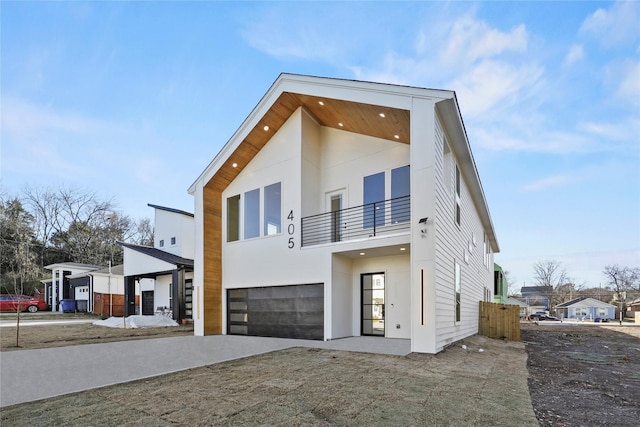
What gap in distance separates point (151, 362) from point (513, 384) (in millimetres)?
6369

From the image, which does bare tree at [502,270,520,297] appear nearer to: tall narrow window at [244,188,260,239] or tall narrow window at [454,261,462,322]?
tall narrow window at [454,261,462,322]

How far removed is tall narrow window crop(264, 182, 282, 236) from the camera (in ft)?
38.2

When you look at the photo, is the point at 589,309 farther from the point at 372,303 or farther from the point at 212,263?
the point at 212,263

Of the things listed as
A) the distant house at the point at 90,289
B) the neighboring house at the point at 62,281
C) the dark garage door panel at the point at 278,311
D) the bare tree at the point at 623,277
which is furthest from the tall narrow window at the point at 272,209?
the bare tree at the point at 623,277

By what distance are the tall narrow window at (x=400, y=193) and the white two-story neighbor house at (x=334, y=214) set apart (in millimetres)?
33

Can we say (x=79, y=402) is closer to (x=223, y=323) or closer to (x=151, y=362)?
(x=151, y=362)

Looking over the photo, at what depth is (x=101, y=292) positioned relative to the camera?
24562 mm

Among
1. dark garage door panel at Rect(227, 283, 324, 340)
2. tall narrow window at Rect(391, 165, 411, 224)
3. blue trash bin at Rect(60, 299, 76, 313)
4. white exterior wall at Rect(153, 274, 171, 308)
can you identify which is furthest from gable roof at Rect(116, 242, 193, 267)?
tall narrow window at Rect(391, 165, 411, 224)

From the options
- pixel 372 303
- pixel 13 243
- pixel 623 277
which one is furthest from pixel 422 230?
pixel 623 277

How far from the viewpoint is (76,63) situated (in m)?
13.9

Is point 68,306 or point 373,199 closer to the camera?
point 373,199

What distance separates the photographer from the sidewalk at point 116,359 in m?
5.30

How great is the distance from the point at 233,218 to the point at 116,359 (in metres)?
6.41

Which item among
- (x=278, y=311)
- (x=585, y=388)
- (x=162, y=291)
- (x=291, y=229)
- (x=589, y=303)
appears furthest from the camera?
(x=589, y=303)
